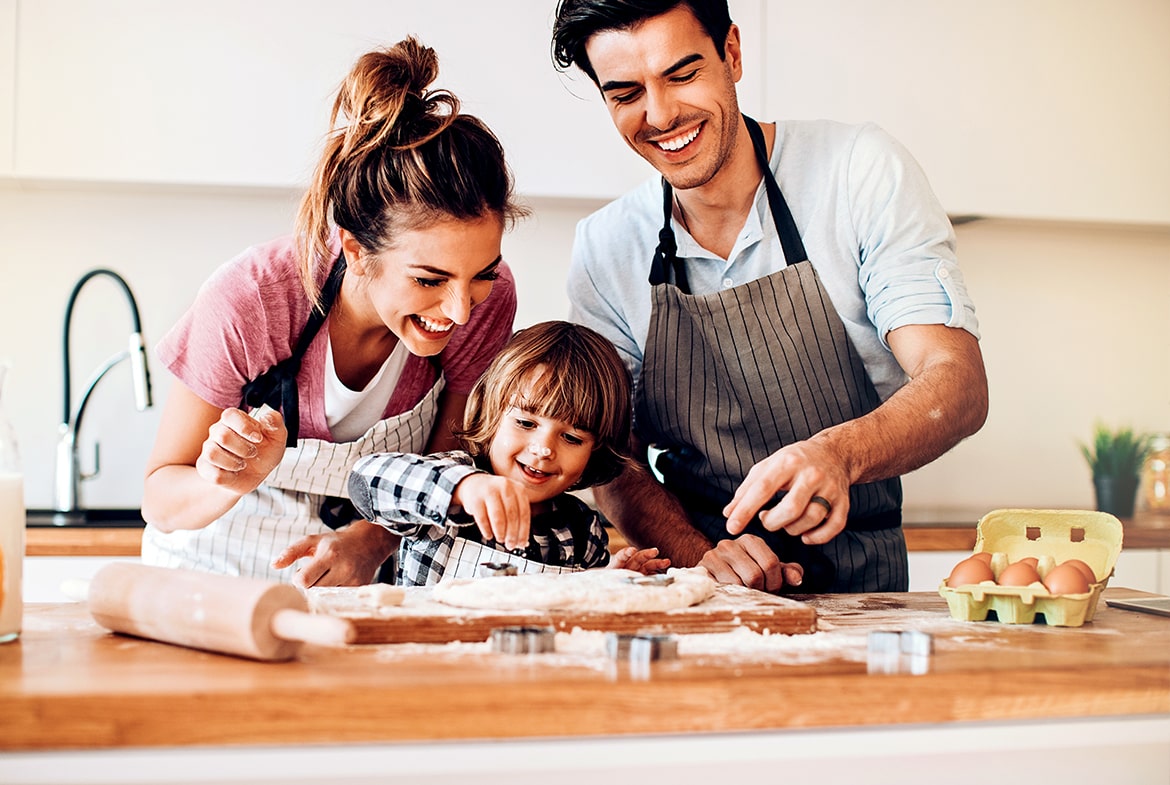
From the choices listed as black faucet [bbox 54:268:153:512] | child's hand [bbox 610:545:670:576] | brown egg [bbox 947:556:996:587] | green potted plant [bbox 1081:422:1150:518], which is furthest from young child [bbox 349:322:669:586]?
green potted plant [bbox 1081:422:1150:518]

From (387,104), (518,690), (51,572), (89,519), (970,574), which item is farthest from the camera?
(89,519)

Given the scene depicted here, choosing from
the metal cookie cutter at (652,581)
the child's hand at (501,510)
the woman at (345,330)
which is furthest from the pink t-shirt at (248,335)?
the metal cookie cutter at (652,581)

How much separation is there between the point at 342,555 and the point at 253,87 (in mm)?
1278

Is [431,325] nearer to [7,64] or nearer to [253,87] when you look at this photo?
[253,87]

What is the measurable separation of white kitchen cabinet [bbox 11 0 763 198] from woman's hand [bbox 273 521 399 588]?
105cm

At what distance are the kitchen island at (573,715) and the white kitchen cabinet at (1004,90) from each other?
176cm

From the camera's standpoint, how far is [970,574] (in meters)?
1.05

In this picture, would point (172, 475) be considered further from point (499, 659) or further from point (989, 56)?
point (989, 56)

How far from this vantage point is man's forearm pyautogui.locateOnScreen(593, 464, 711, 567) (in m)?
1.52

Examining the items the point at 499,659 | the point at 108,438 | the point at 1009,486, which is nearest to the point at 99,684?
the point at 499,659

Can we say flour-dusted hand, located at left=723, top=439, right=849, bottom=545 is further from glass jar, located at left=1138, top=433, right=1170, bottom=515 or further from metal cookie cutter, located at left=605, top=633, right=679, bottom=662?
glass jar, located at left=1138, top=433, right=1170, bottom=515

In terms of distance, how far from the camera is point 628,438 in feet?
5.08

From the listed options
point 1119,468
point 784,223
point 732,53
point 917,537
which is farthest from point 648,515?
point 1119,468

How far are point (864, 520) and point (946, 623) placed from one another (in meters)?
0.57
